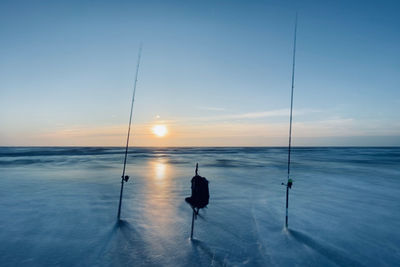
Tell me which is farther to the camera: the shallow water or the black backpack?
the black backpack

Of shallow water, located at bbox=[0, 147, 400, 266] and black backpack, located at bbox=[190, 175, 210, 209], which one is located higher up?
black backpack, located at bbox=[190, 175, 210, 209]

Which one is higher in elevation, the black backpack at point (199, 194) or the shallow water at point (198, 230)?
the black backpack at point (199, 194)

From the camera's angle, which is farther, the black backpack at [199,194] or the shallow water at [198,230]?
the black backpack at [199,194]

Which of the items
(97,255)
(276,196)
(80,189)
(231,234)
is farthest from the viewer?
(80,189)

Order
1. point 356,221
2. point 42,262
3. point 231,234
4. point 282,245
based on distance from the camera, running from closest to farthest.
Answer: point 42,262 < point 282,245 < point 231,234 < point 356,221

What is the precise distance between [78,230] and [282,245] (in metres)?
6.08

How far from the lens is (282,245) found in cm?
557

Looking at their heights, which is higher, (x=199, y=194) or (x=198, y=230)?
(x=199, y=194)

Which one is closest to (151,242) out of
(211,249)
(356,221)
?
(211,249)

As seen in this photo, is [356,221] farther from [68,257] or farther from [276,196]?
[68,257]

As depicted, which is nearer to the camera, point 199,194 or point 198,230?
point 199,194

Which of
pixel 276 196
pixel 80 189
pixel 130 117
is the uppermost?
pixel 130 117

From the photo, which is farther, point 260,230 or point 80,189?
point 80,189

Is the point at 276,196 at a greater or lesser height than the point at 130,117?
lesser
